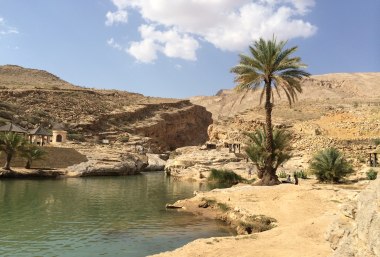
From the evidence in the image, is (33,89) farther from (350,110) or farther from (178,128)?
(350,110)

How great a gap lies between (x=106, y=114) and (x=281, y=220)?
67252 mm

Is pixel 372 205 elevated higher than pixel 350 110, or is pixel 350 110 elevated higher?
pixel 350 110

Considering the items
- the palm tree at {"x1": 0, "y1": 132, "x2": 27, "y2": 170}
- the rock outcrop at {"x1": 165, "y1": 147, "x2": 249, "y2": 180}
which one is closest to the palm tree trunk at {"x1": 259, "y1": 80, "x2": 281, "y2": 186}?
the rock outcrop at {"x1": 165, "y1": 147, "x2": 249, "y2": 180}

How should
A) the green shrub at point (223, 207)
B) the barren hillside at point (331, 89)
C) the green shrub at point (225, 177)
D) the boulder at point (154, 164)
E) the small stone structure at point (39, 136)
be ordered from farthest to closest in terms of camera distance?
the barren hillside at point (331, 89), the boulder at point (154, 164), the small stone structure at point (39, 136), the green shrub at point (225, 177), the green shrub at point (223, 207)

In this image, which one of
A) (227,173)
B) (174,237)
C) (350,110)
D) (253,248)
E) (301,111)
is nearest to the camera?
(253,248)

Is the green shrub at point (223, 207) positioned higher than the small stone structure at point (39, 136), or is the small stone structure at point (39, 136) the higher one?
the small stone structure at point (39, 136)

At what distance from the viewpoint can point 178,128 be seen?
9300cm

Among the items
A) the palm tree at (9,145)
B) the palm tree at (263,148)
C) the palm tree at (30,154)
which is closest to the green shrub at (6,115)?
the palm tree at (30,154)

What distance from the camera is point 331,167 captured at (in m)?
26.1

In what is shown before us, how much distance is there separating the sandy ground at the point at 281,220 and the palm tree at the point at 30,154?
2226cm

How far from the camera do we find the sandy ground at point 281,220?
9.08 meters

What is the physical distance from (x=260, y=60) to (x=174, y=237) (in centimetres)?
1363

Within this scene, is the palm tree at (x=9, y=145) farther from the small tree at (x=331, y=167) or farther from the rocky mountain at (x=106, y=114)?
the small tree at (x=331, y=167)

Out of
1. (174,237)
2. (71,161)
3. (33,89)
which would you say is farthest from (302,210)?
(33,89)
